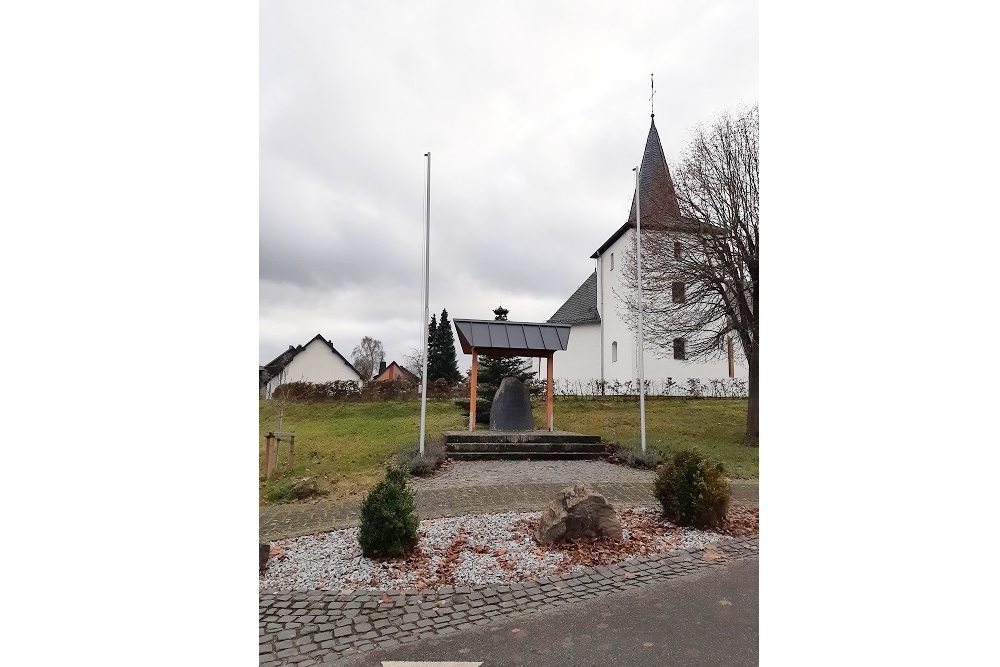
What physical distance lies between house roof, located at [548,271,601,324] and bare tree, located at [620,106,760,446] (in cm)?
842

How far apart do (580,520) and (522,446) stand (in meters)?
4.42

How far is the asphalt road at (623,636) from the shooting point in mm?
2023

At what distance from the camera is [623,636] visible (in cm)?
217

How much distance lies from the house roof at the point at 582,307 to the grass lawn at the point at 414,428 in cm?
472

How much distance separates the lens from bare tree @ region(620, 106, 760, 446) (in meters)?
7.80

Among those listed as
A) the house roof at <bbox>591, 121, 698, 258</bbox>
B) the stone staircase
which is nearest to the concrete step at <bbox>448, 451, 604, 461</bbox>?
the stone staircase

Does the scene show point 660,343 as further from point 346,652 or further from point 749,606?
point 346,652

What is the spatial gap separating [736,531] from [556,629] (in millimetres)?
2345

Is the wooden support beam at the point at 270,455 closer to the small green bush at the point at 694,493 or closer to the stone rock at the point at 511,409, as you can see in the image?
the stone rock at the point at 511,409

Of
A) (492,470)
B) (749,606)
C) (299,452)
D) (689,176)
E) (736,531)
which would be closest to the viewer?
(749,606)
